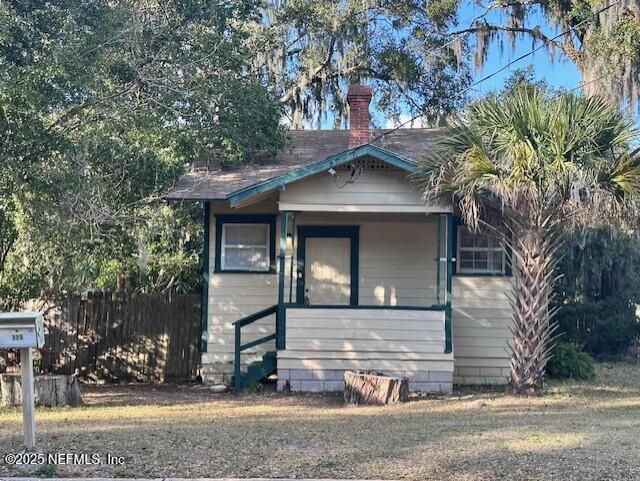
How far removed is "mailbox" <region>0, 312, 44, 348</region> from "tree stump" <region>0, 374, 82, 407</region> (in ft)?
13.1

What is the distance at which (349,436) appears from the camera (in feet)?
25.8

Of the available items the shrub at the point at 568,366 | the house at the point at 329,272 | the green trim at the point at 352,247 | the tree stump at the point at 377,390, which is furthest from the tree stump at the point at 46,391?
the shrub at the point at 568,366

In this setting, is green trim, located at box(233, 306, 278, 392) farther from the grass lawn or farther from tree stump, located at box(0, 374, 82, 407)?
tree stump, located at box(0, 374, 82, 407)

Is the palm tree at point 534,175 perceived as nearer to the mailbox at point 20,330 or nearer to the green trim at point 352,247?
the green trim at point 352,247

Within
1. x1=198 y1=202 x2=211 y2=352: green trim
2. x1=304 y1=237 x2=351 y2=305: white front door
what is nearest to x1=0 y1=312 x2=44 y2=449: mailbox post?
Result: x1=198 y1=202 x2=211 y2=352: green trim

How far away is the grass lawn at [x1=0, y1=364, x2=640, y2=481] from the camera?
20.6 feet

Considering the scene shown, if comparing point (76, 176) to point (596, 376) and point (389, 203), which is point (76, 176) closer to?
point (389, 203)

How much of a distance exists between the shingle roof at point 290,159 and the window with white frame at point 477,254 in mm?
1872

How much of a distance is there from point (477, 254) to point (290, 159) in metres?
4.38

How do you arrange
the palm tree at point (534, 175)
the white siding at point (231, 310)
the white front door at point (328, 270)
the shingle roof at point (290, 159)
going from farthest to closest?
the white front door at point (328, 270)
the white siding at point (231, 310)
the shingle roof at point (290, 159)
the palm tree at point (534, 175)

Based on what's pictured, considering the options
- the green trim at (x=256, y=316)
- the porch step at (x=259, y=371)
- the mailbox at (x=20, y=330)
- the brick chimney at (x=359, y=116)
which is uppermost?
the brick chimney at (x=359, y=116)

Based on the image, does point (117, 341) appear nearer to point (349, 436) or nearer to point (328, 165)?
point (328, 165)

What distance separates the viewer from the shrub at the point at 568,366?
1340cm

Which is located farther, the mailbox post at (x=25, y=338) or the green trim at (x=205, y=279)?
the green trim at (x=205, y=279)
